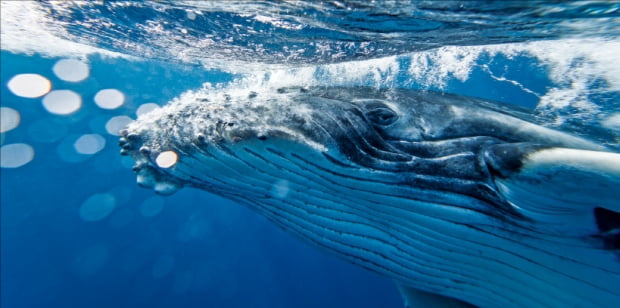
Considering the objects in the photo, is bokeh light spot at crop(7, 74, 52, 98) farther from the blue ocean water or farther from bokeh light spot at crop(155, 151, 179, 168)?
bokeh light spot at crop(155, 151, 179, 168)

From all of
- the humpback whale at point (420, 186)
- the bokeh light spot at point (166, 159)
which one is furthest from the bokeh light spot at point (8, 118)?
the humpback whale at point (420, 186)

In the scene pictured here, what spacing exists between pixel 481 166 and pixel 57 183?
35734mm

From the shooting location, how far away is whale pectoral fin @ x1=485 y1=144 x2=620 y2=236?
171 centimetres

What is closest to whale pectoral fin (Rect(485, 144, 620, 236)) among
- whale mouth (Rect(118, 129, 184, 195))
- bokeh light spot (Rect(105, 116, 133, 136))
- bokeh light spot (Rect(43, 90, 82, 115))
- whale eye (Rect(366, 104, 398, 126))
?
whale eye (Rect(366, 104, 398, 126))

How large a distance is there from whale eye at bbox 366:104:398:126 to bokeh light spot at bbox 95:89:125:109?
42.5m

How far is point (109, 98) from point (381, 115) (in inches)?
1829

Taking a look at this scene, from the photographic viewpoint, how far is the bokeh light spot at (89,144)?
31.2 meters

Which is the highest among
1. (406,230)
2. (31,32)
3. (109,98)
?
(406,230)

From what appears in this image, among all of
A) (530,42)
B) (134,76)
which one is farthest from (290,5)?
(134,76)

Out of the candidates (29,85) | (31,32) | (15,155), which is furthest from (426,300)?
(29,85)

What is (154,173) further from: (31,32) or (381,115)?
(31,32)

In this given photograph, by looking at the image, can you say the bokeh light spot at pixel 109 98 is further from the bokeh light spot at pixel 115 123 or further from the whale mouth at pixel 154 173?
the whale mouth at pixel 154 173

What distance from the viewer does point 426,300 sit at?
3.04 metres

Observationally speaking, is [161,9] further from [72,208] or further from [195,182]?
[72,208]
